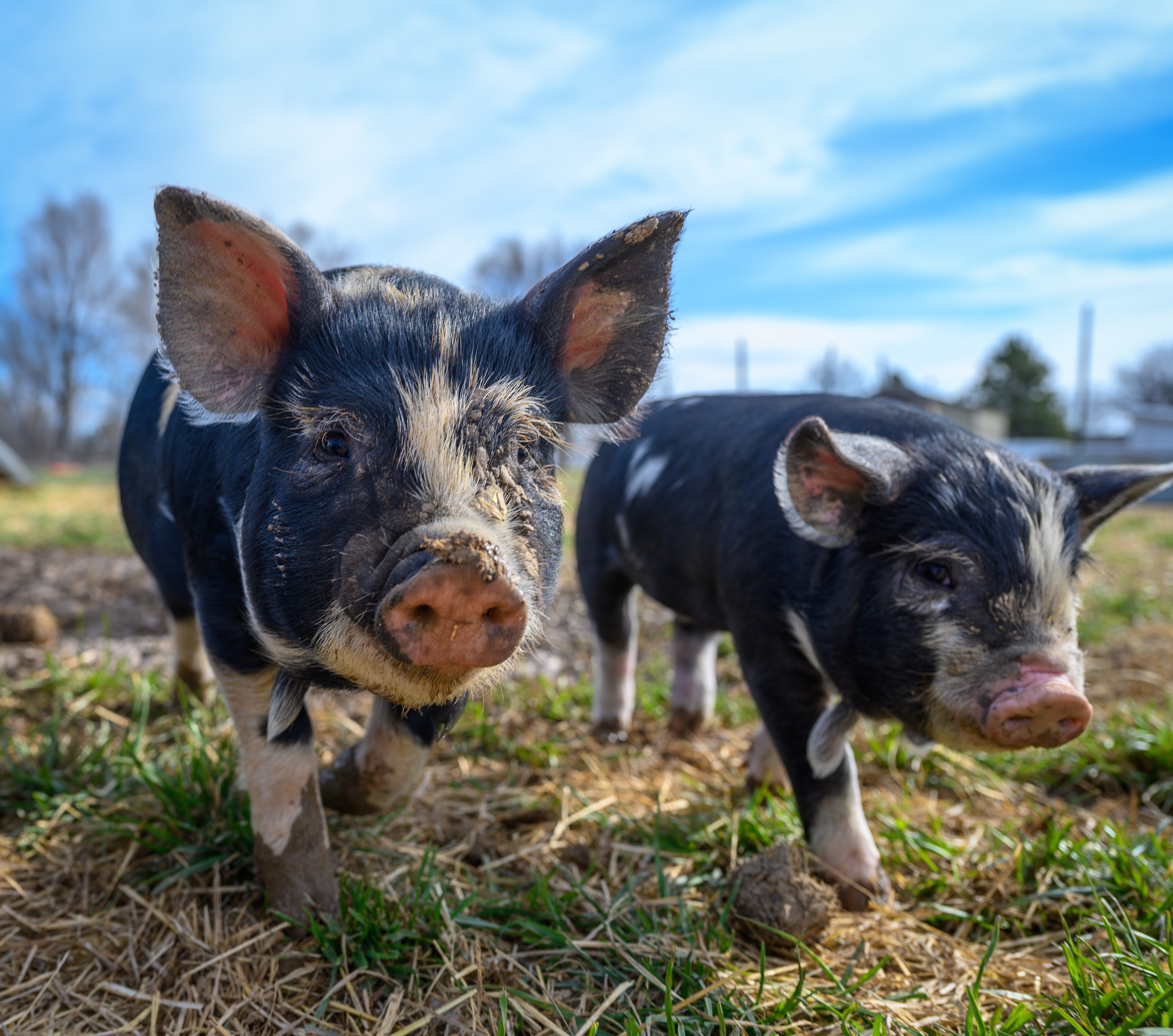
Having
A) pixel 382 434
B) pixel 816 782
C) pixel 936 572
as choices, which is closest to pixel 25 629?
pixel 382 434

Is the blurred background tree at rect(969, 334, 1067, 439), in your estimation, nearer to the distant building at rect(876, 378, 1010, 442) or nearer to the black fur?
the distant building at rect(876, 378, 1010, 442)

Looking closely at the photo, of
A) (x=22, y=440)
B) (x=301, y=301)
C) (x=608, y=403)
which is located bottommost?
(x=22, y=440)

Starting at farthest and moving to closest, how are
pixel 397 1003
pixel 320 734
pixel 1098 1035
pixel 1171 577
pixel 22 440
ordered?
pixel 22 440
pixel 1171 577
pixel 320 734
pixel 397 1003
pixel 1098 1035

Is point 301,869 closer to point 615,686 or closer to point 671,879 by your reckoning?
point 671,879

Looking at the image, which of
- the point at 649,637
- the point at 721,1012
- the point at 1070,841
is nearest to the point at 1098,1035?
the point at 721,1012

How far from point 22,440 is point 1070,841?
55.2 m

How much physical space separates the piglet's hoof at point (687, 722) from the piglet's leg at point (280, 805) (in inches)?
85.8

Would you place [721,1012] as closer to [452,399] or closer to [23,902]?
[452,399]

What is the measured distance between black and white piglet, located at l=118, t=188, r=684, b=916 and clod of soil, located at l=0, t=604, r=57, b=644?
2.73 metres

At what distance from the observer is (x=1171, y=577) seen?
8.43 m

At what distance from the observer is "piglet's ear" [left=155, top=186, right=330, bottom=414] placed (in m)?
2.01

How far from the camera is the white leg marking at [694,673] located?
4.19m

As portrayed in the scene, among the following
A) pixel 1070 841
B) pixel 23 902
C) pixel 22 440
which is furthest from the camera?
pixel 22 440

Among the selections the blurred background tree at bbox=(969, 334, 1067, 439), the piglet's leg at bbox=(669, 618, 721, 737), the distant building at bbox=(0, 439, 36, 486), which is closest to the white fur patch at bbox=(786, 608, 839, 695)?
the piglet's leg at bbox=(669, 618, 721, 737)
